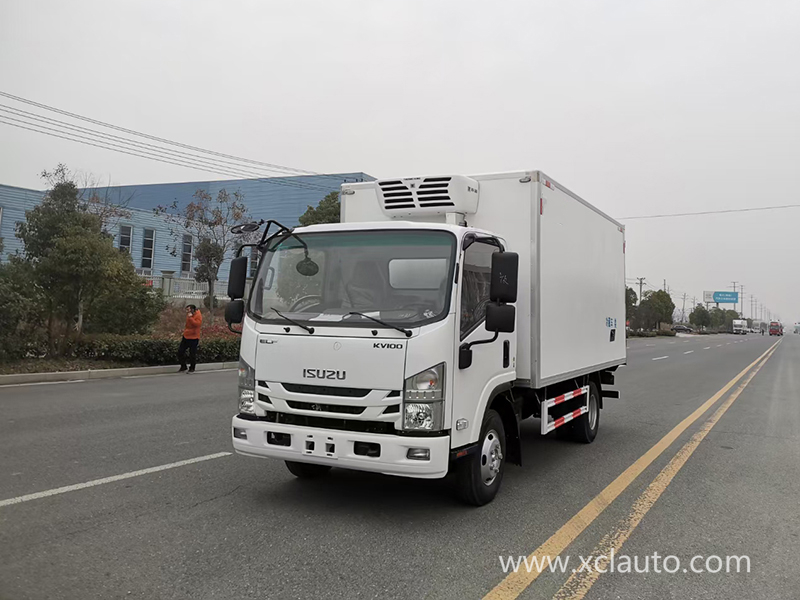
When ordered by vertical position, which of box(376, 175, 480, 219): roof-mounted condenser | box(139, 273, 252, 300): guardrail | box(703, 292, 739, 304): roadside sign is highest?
box(703, 292, 739, 304): roadside sign

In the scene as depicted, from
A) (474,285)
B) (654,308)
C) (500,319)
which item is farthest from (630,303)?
(500,319)

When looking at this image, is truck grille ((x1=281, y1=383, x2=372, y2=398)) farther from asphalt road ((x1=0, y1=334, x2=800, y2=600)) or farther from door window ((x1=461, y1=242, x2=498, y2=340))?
asphalt road ((x1=0, y1=334, x2=800, y2=600))

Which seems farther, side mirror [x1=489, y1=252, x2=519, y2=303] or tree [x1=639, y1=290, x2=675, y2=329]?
tree [x1=639, y1=290, x2=675, y2=329]

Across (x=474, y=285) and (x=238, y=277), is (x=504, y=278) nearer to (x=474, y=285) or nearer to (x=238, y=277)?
(x=474, y=285)

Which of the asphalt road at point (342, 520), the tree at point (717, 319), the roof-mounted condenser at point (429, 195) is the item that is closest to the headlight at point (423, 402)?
the asphalt road at point (342, 520)

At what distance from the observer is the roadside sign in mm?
120938

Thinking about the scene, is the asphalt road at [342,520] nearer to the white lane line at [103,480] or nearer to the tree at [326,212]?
the white lane line at [103,480]

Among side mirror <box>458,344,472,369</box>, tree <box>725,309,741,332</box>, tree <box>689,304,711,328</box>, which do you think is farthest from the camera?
tree <box>725,309,741,332</box>

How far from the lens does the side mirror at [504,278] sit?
4.37 m

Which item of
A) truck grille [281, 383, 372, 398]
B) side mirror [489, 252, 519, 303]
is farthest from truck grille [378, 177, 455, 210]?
truck grille [281, 383, 372, 398]

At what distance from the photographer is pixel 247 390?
464 centimetres

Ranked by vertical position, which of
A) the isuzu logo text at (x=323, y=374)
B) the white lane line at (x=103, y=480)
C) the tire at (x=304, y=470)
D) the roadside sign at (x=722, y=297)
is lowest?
the white lane line at (x=103, y=480)

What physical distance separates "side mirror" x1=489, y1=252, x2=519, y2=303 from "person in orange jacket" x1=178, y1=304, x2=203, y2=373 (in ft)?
37.5

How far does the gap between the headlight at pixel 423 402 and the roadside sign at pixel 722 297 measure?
13381 centimetres
